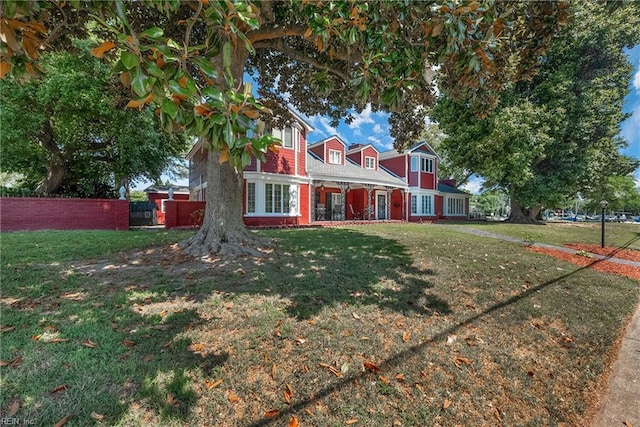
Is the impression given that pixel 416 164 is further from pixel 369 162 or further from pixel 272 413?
pixel 272 413

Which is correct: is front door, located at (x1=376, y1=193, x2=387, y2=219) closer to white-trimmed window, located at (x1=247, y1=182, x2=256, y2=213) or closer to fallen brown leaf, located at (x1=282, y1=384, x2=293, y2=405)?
white-trimmed window, located at (x1=247, y1=182, x2=256, y2=213)

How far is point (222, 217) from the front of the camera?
261 inches

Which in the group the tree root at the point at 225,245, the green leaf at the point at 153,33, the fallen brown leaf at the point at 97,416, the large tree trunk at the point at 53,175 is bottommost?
the fallen brown leaf at the point at 97,416

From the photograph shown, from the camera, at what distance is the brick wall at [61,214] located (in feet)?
33.9

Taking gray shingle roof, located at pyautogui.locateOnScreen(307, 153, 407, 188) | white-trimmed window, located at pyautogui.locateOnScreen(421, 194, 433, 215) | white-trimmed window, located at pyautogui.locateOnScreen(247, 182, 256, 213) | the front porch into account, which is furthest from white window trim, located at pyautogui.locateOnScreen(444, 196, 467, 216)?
white-trimmed window, located at pyautogui.locateOnScreen(247, 182, 256, 213)

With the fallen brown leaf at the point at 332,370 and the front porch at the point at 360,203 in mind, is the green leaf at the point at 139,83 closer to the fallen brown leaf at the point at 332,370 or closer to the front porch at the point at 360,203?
the fallen brown leaf at the point at 332,370

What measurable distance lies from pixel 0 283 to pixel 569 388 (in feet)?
24.5

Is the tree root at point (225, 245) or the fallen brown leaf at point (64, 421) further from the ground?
the tree root at point (225, 245)

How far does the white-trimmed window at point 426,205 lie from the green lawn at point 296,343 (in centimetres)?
1881

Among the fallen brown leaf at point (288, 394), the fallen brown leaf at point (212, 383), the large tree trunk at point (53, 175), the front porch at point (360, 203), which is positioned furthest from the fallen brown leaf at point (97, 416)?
the large tree trunk at point (53, 175)

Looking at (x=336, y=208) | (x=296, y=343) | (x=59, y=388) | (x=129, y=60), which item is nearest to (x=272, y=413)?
(x=296, y=343)

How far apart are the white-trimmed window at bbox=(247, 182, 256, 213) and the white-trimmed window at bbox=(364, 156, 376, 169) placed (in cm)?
1088

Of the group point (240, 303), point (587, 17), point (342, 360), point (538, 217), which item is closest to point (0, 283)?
point (240, 303)

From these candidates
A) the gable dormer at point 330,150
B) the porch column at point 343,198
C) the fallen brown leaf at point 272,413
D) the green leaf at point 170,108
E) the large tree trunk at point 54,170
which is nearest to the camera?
the green leaf at point 170,108
